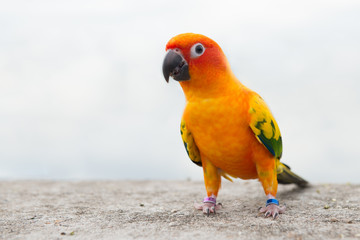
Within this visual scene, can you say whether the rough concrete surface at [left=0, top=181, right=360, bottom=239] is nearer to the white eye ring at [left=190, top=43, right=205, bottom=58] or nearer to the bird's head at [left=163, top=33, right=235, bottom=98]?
the bird's head at [left=163, top=33, right=235, bottom=98]

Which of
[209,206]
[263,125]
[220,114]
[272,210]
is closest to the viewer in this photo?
[220,114]

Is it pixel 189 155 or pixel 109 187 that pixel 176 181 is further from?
pixel 189 155

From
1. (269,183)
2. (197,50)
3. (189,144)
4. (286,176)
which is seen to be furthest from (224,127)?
(286,176)

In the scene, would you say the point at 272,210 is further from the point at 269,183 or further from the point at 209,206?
the point at 209,206

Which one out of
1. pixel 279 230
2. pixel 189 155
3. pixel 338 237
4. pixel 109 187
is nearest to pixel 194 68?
pixel 189 155

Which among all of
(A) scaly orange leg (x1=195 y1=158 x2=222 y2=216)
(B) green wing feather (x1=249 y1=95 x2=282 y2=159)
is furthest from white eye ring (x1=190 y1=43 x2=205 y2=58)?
(A) scaly orange leg (x1=195 y1=158 x2=222 y2=216)

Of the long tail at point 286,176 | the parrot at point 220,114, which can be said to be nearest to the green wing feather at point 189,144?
the parrot at point 220,114
